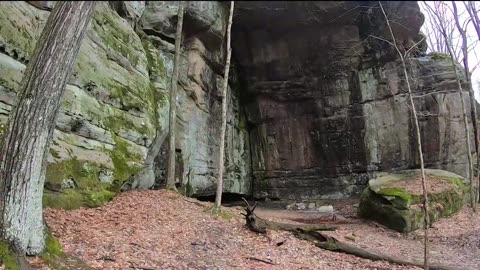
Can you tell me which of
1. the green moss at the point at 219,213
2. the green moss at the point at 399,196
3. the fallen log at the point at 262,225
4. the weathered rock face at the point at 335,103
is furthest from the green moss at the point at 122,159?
the weathered rock face at the point at 335,103

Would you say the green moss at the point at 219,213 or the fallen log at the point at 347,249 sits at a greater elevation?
the green moss at the point at 219,213

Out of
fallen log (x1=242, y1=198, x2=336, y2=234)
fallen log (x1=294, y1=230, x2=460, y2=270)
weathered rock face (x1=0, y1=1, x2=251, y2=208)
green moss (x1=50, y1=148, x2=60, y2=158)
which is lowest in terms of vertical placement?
fallen log (x1=294, y1=230, x2=460, y2=270)

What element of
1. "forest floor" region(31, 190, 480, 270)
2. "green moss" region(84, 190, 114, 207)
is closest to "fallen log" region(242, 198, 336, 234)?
"forest floor" region(31, 190, 480, 270)

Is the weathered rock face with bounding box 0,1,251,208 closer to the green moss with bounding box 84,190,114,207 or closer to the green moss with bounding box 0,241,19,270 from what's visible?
the green moss with bounding box 84,190,114,207

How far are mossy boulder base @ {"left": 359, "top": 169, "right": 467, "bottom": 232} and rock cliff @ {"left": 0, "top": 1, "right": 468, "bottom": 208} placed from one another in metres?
4.49

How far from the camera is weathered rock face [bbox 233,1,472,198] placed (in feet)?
65.1

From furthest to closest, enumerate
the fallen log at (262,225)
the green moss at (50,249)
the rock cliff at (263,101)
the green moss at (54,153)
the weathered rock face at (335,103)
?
the weathered rock face at (335,103) → the rock cliff at (263,101) → the fallen log at (262,225) → the green moss at (54,153) → the green moss at (50,249)

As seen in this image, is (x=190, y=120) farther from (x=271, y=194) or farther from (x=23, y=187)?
(x=23, y=187)

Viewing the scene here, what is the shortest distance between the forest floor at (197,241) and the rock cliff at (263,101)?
1615 mm

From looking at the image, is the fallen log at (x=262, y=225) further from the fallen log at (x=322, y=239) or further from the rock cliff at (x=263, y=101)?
the rock cliff at (x=263, y=101)

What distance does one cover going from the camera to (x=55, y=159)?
8703 mm

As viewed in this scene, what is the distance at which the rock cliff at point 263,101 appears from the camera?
11.7 m

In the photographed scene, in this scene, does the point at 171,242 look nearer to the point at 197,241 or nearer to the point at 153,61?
the point at 197,241

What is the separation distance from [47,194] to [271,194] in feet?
55.3
